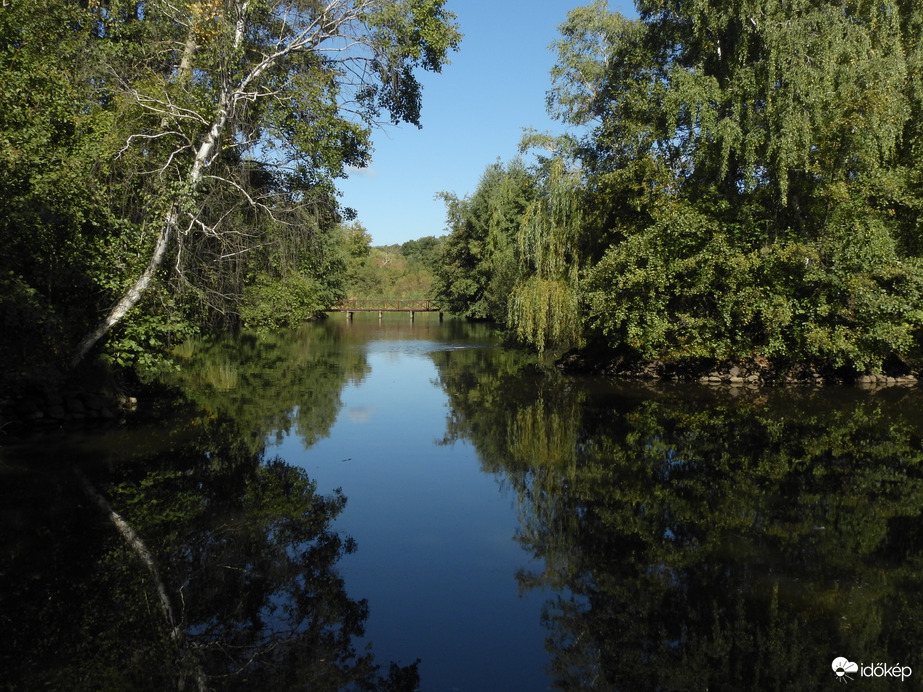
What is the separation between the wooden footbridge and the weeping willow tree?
34.9 metres

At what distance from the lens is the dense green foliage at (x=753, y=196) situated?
1784cm

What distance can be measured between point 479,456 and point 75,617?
736 cm

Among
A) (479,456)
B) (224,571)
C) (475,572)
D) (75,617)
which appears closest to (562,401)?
(479,456)

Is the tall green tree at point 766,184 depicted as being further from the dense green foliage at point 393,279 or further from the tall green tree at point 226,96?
the dense green foliage at point 393,279

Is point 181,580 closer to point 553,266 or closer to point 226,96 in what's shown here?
point 226,96

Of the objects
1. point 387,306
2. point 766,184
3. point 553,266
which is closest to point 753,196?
point 766,184

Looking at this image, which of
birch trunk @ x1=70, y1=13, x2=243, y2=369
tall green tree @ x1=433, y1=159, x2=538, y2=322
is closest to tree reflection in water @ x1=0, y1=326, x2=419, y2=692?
birch trunk @ x1=70, y1=13, x2=243, y2=369

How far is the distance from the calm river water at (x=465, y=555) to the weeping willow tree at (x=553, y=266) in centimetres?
776

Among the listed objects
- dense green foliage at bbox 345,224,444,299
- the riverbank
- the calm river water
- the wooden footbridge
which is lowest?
the calm river water

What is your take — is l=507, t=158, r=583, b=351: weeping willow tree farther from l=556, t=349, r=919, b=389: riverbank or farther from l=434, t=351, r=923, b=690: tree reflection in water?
l=434, t=351, r=923, b=690: tree reflection in water

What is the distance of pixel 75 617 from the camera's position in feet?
18.5

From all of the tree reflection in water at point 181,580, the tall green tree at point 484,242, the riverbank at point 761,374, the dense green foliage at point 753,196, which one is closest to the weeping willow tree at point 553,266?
the dense green foliage at point 753,196

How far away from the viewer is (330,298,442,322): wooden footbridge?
6050 cm

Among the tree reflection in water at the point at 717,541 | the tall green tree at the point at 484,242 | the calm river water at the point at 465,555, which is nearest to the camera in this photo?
the calm river water at the point at 465,555
